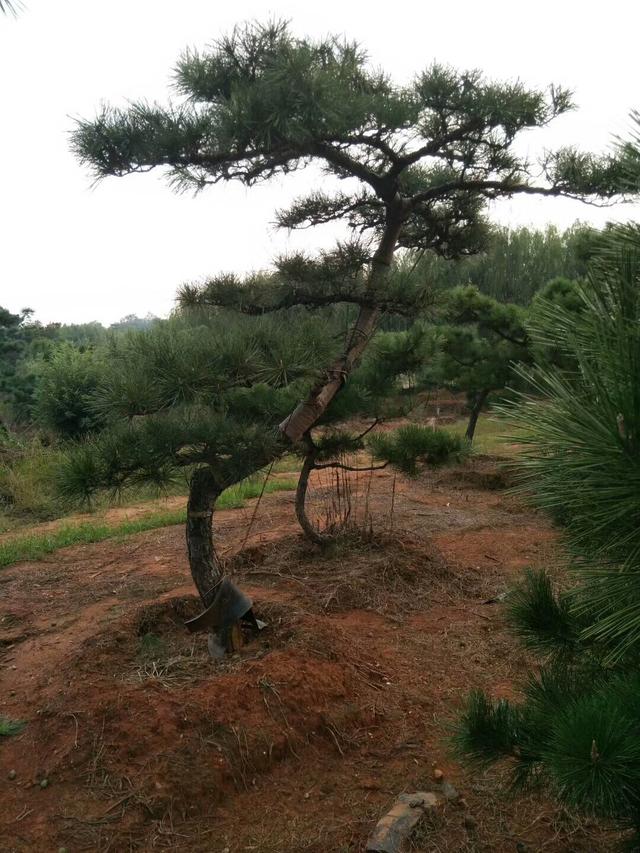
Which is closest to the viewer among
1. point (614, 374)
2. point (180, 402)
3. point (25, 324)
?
point (614, 374)

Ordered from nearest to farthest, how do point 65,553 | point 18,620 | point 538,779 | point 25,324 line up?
1. point 538,779
2. point 18,620
3. point 65,553
4. point 25,324

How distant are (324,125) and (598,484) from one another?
209cm

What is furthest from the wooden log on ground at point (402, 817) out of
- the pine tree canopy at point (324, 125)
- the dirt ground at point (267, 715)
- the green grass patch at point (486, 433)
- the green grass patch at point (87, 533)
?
the green grass patch at point (486, 433)

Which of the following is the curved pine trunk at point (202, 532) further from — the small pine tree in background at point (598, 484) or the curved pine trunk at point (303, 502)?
the small pine tree in background at point (598, 484)

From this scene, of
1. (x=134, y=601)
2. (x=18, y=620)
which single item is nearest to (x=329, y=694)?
(x=134, y=601)

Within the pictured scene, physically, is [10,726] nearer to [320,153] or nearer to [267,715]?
[267,715]

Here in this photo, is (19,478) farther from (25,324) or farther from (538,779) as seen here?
(25,324)

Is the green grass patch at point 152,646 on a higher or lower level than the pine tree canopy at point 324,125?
lower

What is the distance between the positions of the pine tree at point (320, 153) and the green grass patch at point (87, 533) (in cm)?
220

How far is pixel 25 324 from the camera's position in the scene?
53.7ft

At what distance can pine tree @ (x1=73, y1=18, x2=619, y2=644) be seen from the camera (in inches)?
108

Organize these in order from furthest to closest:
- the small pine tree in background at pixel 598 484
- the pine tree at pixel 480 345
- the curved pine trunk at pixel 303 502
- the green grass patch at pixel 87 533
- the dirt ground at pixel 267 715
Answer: the pine tree at pixel 480 345
the green grass patch at pixel 87 533
the curved pine trunk at pixel 303 502
the dirt ground at pixel 267 715
the small pine tree in background at pixel 598 484

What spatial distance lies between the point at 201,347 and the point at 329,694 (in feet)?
4.97

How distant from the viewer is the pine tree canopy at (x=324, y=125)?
2707mm
